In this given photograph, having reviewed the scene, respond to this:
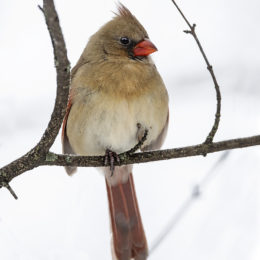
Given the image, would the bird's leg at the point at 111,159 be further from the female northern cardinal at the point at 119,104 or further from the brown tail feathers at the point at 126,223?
the brown tail feathers at the point at 126,223

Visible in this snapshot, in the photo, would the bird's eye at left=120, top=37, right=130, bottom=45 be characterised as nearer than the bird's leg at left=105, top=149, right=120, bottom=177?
No

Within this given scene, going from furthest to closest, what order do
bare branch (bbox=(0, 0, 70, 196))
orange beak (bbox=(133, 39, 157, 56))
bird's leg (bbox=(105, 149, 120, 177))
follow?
1. orange beak (bbox=(133, 39, 157, 56))
2. bird's leg (bbox=(105, 149, 120, 177))
3. bare branch (bbox=(0, 0, 70, 196))

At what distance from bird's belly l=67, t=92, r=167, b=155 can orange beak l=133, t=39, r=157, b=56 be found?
0.37m

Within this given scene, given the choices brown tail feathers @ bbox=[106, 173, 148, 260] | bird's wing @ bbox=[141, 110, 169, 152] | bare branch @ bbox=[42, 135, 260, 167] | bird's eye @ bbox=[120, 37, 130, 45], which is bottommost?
brown tail feathers @ bbox=[106, 173, 148, 260]

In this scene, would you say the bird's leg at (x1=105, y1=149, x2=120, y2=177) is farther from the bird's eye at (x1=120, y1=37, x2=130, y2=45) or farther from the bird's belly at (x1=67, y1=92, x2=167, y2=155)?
the bird's eye at (x1=120, y1=37, x2=130, y2=45)

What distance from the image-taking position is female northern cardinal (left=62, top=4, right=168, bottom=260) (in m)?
2.79

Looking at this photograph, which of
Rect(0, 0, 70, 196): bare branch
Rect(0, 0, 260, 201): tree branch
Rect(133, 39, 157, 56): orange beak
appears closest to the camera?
Rect(0, 0, 70, 196): bare branch

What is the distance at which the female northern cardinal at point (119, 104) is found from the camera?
2791 mm

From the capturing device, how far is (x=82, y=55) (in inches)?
128

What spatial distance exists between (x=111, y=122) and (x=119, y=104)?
11 cm

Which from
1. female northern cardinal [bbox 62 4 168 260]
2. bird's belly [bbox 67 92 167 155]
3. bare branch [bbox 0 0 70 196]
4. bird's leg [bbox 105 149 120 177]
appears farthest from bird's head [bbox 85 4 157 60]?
bare branch [bbox 0 0 70 196]

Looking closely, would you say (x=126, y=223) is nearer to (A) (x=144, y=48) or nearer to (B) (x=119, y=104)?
(B) (x=119, y=104)

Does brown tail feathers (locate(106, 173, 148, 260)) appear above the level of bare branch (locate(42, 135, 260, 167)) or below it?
below

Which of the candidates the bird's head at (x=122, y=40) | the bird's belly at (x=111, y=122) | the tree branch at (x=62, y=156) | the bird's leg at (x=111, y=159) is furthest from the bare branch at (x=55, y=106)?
the bird's head at (x=122, y=40)
